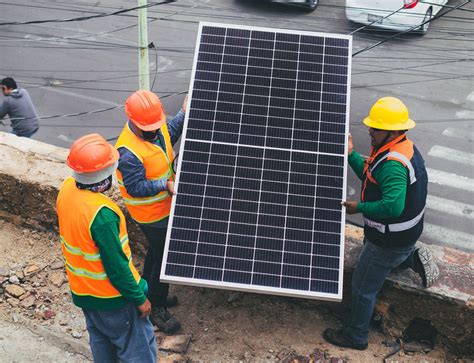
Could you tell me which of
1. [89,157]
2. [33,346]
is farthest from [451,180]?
[89,157]

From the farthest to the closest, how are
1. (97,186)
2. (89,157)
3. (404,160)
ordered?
(404,160) → (97,186) → (89,157)

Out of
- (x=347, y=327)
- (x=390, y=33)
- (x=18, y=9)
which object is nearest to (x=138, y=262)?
(x=347, y=327)

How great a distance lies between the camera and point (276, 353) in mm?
5508

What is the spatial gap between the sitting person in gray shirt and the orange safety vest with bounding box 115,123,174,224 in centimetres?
559

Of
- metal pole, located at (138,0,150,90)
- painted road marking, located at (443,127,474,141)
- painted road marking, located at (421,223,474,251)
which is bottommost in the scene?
painted road marking, located at (443,127,474,141)

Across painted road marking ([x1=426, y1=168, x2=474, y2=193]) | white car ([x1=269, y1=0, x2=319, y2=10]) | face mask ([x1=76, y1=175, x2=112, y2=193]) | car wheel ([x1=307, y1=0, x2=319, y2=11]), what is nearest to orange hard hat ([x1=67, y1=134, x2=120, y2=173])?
face mask ([x1=76, y1=175, x2=112, y2=193])

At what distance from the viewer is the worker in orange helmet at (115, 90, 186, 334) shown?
513cm

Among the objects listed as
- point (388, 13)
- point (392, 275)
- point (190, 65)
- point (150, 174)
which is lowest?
point (190, 65)

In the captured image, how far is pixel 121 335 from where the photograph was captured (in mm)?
4711

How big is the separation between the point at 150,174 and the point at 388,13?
12.3 meters

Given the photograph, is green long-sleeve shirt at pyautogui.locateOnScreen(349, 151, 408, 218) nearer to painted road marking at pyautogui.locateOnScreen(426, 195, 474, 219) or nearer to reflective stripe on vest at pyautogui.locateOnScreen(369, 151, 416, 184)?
reflective stripe on vest at pyautogui.locateOnScreen(369, 151, 416, 184)

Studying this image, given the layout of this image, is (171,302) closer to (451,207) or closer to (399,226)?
(399,226)

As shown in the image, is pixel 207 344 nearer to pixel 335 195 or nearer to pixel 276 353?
pixel 276 353

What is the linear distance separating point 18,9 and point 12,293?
554 inches
